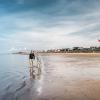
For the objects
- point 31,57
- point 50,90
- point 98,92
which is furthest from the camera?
point 31,57

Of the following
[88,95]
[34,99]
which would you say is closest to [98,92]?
[88,95]

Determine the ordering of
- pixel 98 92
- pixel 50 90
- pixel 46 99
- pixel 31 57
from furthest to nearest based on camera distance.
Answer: pixel 31 57 → pixel 50 90 → pixel 98 92 → pixel 46 99

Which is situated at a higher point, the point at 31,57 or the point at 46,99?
the point at 31,57

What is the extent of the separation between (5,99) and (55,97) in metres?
3.03

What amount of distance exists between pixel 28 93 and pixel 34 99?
72.6 inches

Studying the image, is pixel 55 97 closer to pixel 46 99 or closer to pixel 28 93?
pixel 46 99

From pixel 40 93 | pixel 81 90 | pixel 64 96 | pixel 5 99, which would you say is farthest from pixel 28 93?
pixel 81 90

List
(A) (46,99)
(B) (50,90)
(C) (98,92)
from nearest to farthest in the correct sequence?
1. (A) (46,99)
2. (C) (98,92)
3. (B) (50,90)

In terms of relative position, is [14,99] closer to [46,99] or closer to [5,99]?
[5,99]

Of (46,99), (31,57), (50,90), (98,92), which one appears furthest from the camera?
(31,57)

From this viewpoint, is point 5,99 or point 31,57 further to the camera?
point 31,57

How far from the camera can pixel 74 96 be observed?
1203 cm

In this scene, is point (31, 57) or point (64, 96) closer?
point (64, 96)

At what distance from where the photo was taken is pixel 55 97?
12.0 m
